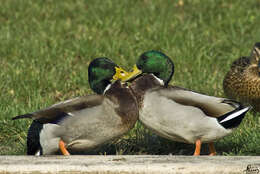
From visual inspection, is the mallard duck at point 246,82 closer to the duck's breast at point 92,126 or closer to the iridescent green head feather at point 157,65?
the iridescent green head feather at point 157,65

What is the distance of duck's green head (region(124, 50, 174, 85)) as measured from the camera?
4.66 metres

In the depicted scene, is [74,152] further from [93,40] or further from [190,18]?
[190,18]

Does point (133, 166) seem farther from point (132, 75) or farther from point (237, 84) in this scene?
point (237, 84)

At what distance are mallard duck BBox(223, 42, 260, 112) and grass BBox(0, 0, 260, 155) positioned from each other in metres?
0.27

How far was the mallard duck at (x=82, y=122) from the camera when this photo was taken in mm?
4199

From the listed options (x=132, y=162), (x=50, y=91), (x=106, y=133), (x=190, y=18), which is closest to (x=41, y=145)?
(x=106, y=133)

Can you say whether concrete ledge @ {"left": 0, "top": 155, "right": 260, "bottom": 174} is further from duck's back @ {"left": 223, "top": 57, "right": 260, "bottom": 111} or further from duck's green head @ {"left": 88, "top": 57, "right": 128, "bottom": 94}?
duck's back @ {"left": 223, "top": 57, "right": 260, "bottom": 111}

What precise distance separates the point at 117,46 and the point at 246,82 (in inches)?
76.7

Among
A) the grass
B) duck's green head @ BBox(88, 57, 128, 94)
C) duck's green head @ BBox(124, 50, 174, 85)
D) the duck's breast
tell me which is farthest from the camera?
the grass

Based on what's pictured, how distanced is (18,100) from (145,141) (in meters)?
1.67

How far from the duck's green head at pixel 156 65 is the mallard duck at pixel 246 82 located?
1576 millimetres

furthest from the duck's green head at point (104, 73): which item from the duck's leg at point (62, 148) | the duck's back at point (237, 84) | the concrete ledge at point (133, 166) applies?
the duck's back at point (237, 84)

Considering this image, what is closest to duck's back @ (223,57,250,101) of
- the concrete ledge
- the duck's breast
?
the duck's breast

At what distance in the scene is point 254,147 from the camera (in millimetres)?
4742
